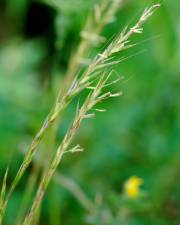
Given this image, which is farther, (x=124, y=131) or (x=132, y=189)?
(x=124, y=131)

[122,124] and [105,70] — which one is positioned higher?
[105,70]

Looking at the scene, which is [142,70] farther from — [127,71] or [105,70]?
[105,70]

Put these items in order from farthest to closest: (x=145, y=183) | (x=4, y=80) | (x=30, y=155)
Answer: (x=4, y=80) < (x=145, y=183) < (x=30, y=155)

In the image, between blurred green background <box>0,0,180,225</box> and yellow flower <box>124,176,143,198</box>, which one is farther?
blurred green background <box>0,0,180,225</box>

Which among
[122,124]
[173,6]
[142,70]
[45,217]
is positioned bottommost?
[45,217]

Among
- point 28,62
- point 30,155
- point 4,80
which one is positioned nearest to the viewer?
point 30,155

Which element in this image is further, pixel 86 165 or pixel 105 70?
pixel 86 165

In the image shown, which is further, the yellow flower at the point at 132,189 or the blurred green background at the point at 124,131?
the blurred green background at the point at 124,131

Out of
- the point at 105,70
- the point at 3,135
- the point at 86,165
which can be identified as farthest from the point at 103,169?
the point at 105,70

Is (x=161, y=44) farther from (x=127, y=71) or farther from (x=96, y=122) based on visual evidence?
(x=96, y=122)
